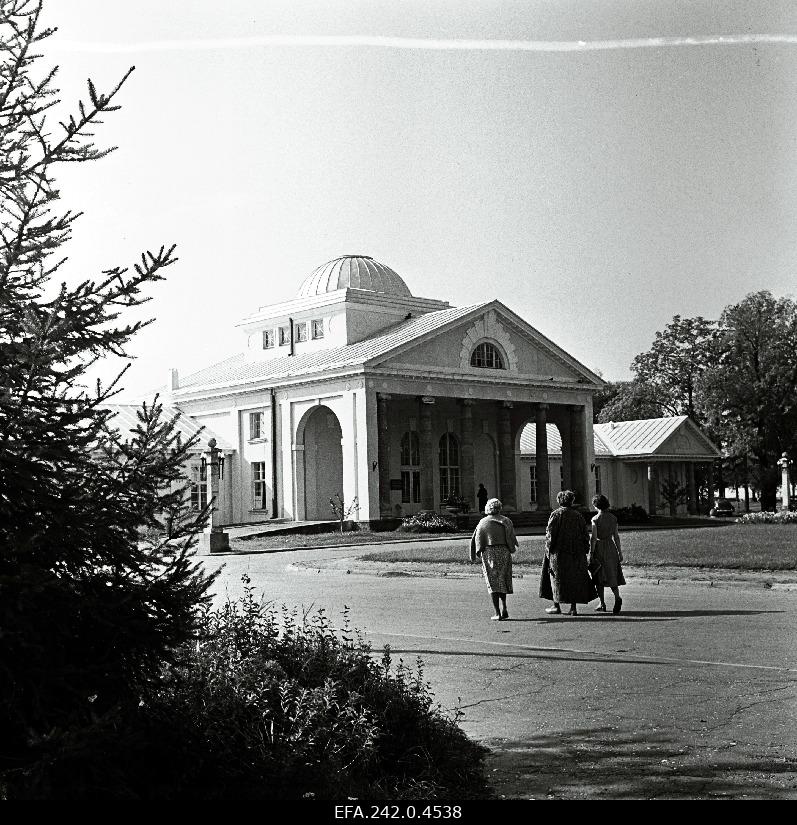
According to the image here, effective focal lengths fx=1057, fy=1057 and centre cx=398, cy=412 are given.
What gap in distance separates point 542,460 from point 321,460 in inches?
452

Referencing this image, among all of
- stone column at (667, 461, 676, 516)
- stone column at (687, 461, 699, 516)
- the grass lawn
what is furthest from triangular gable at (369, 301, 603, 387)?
the grass lawn

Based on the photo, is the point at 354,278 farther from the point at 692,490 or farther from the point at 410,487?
the point at 692,490

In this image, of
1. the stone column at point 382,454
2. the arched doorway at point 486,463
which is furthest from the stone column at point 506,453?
the stone column at point 382,454

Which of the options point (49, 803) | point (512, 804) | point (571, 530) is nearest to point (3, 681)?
point (49, 803)

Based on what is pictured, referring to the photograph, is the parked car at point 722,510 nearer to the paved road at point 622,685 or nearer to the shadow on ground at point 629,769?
the paved road at point 622,685

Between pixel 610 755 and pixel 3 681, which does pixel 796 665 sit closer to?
pixel 610 755

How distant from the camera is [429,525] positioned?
4081 centimetres

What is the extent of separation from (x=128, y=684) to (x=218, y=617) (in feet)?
8.70

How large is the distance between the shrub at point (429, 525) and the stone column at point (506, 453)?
9988 mm

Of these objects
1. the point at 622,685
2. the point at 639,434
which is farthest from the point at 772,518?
the point at 622,685

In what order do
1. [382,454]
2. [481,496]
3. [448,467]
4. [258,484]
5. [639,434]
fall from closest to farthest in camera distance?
[382,454] → [258,484] → [481,496] → [448,467] → [639,434]

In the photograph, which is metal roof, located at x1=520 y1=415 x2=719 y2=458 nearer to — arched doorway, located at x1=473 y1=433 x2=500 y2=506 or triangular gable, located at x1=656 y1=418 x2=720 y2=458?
triangular gable, located at x1=656 y1=418 x2=720 y2=458

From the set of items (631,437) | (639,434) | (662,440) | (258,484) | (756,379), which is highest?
(639,434)

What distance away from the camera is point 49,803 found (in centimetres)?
425
